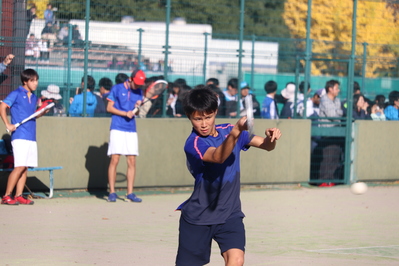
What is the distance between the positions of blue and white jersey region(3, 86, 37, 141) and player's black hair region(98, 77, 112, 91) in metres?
1.70

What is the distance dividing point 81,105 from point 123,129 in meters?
1.18

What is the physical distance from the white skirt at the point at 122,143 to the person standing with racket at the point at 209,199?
542 cm

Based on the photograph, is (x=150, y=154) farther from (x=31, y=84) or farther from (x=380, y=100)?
(x=380, y=100)

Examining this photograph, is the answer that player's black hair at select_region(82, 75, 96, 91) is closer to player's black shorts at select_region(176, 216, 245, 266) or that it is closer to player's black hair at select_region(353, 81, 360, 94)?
player's black hair at select_region(353, 81, 360, 94)

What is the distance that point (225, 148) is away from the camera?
4016 millimetres

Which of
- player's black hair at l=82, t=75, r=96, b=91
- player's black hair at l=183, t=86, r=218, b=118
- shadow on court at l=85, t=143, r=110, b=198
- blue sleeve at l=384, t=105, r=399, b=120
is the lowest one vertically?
shadow on court at l=85, t=143, r=110, b=198

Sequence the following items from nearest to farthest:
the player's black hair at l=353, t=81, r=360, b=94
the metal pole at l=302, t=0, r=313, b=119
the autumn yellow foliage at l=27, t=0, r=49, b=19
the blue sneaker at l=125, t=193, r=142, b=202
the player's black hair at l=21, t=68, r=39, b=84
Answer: the player's black hair at l=21, t=68, r=39, b=84 → the blue sneaker at l=125, t=193, r=142, b=202 → the autumn yellow foliage at l=27, t=0, r=49, b=19 → the metal pole at l=302, t=0, r=313, b=119 → the player's black hair at l=353, t=81, r=360, b=94

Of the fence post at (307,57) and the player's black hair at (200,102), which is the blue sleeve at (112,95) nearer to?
the fence post at (307,57)

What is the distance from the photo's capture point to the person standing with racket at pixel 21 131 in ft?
30.2

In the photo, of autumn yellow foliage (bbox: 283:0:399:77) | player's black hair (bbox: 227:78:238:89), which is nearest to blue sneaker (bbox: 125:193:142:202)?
player's black hair (bbox: 227:78:238:89)

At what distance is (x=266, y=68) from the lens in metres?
12.5

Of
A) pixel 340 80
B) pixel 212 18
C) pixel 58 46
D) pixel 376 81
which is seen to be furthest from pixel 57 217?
pixel 376 81

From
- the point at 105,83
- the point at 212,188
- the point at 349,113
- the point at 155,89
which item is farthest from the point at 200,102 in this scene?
the point at 349,113

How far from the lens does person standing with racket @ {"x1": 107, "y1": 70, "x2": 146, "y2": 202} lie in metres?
9.86
